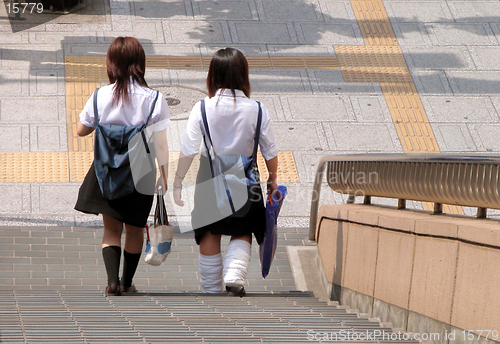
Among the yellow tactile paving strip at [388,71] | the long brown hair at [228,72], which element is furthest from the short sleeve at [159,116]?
the yellow tactile paving strip at [388,71]

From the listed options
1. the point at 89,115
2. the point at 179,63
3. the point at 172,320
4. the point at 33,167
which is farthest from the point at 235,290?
the point at 179,63

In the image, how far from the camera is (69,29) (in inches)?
385

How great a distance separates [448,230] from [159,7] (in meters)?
8.05

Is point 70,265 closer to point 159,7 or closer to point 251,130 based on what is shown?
point 251,130

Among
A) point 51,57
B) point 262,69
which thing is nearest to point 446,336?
point 262,69

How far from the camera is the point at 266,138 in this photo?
4066 mm

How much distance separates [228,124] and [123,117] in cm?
64

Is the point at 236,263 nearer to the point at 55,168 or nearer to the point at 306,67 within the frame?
the point at 55,168

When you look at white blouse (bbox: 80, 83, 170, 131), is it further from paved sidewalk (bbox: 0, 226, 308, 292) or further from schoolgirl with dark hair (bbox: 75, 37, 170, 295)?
paved sidewalk (bbox: 0, 226, 308, 292)

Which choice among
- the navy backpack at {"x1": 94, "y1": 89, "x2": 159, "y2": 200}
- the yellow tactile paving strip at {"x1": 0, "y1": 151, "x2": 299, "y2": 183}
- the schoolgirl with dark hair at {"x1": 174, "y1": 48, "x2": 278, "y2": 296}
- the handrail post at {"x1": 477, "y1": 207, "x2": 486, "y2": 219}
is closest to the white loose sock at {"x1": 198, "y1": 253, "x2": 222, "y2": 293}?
the schoolgirl with dark hair at {"x1": 174, "y1": 48, "x2": 278, "y2": 296}

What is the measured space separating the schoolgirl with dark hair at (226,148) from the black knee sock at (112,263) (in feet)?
1.73

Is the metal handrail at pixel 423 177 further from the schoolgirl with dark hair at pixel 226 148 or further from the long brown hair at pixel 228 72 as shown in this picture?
the long brown hair at pixel 228 72

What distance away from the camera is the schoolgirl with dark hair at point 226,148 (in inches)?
157

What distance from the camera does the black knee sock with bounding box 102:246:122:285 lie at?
13.8ft
